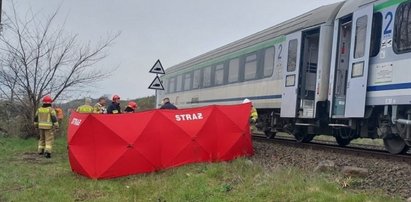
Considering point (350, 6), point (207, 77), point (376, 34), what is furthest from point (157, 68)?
point (376, 34)

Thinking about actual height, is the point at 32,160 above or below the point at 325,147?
below

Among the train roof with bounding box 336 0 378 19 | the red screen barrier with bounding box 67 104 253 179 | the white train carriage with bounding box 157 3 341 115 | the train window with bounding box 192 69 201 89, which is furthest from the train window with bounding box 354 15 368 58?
the train window with bounding box 192 69 201 89

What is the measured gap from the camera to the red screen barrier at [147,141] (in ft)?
30.2

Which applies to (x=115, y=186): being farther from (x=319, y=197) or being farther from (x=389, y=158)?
Answer: (x=389, y=158)

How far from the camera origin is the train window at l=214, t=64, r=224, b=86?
19711 mm

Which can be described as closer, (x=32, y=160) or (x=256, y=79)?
(x=32, y=160)

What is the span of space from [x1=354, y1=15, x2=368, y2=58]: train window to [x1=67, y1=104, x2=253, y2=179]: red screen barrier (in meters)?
3.14

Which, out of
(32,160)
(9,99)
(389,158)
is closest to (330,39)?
(389,158)

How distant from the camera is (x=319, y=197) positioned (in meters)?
5.92

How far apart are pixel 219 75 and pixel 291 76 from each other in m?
6.71

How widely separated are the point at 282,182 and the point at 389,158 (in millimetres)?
3874

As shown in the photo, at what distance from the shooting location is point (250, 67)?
667 inches

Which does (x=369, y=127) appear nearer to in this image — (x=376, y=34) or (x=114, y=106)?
(x=376, y=34)

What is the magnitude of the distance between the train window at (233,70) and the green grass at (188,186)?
894 cm
